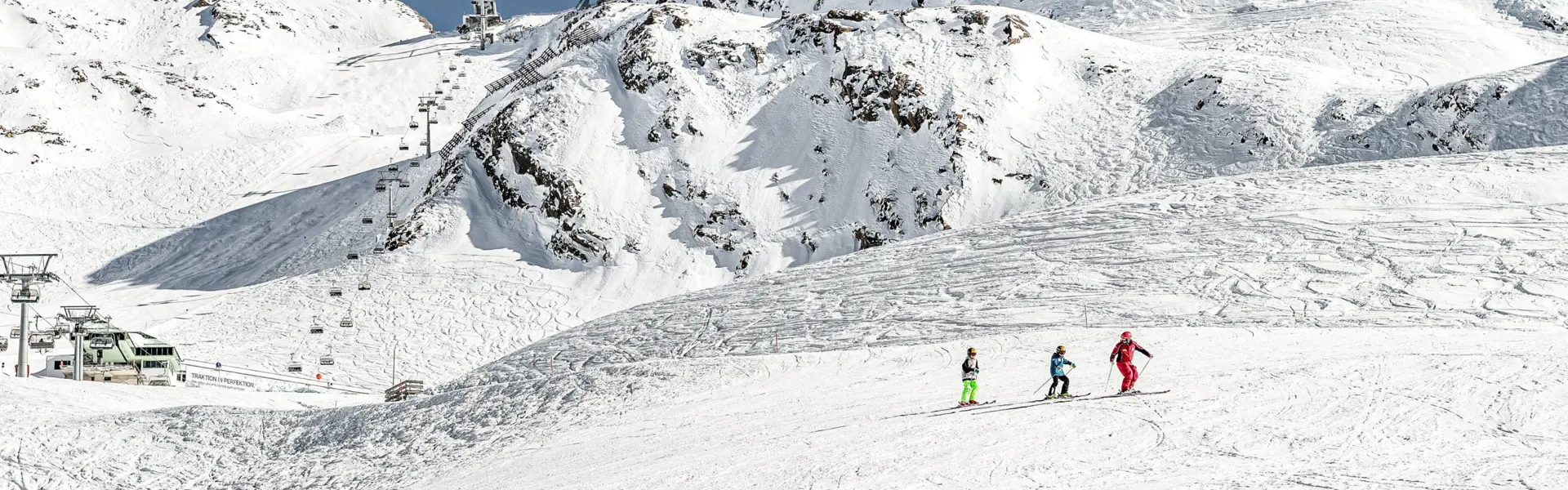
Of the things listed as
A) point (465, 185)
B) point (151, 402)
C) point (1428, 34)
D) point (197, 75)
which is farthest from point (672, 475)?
point (197, 75)

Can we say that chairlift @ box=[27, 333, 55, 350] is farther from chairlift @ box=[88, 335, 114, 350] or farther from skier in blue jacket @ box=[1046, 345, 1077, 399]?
skier in blue jacket @ box=[1046, 345, 1077, 399]

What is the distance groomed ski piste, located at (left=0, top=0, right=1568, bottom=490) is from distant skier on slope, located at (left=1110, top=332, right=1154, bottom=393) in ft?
1.54

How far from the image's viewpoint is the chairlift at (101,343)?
49.9 m

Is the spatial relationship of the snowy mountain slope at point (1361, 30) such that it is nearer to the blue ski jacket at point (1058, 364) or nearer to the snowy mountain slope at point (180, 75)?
the blue ski jacket at point (1058, 364)

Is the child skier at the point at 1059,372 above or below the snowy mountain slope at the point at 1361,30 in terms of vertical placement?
below

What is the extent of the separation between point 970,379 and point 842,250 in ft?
116

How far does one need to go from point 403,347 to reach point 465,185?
1498 centimetres

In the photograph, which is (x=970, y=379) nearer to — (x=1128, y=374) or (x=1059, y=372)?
(x=1059, y=372)

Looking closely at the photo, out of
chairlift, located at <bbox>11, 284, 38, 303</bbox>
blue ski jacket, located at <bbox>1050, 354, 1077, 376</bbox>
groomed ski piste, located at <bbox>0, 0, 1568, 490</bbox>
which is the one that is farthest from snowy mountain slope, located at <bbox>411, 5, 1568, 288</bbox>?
blue ski jacket, located at <bbox>1050, 354, 1077, 376</bbox>

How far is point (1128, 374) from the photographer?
22625 mm

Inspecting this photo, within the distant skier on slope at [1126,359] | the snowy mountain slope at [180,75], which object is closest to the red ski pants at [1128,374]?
the distant skier on slope at [1126,359]

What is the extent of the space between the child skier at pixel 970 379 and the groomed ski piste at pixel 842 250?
452 millimetres

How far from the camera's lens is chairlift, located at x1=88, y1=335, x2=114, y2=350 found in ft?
164

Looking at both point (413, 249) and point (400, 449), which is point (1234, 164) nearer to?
point (413, 249)
